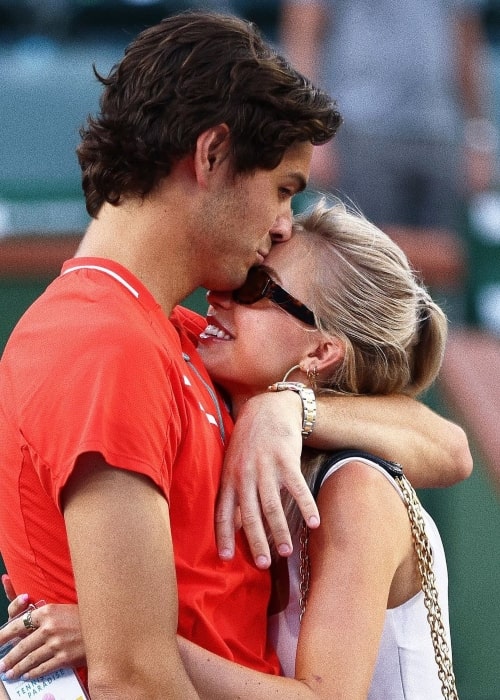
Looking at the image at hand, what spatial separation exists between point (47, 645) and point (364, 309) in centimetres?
84

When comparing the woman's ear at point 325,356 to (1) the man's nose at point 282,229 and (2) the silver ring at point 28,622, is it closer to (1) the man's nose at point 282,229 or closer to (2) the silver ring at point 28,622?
(1) the man's nose at point 282,229

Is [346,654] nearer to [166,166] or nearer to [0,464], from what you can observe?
[0,464]

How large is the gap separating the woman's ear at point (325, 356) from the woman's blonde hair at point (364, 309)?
1cm

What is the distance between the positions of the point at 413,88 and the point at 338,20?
0.43 meters

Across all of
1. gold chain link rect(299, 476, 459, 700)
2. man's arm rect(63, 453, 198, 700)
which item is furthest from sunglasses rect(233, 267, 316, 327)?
man's arm rect(63, 453, 198, 700)

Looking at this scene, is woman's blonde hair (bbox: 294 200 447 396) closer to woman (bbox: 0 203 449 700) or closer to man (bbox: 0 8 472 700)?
woman (bbox: 0 203 449 700)

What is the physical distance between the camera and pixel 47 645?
1.71m

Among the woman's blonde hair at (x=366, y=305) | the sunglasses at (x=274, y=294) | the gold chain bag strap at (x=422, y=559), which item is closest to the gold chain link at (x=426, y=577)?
the gold chain bag strap at (x=422, y=559)

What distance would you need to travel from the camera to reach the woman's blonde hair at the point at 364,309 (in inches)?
83.9

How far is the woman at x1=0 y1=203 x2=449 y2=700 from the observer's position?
1.86 metres

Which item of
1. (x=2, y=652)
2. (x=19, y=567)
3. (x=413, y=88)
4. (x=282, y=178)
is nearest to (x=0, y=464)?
(x=19, y=567)

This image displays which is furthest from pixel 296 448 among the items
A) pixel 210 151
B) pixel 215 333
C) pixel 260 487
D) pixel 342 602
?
pixel 210 151

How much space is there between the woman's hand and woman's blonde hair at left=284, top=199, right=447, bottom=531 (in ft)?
1.62

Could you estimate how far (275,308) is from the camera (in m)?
2.16
